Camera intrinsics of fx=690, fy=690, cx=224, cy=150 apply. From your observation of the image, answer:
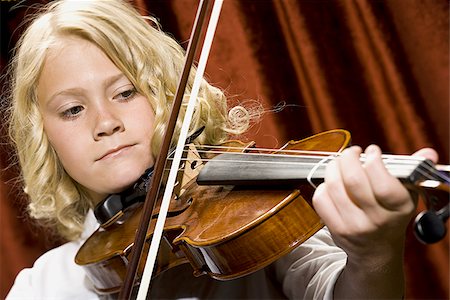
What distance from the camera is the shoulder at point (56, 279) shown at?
990 mm

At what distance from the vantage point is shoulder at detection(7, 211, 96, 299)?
0.99 meters

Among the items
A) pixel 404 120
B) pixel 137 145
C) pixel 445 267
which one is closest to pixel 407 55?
pixel 404 120

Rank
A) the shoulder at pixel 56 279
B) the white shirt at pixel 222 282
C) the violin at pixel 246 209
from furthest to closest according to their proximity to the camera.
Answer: the shoulder at pixel 56 279, the white shirt at pixel 222 282, the violin at pixel 246 209

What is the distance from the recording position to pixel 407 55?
4.07 feet

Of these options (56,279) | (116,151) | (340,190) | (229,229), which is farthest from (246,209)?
(56,279)

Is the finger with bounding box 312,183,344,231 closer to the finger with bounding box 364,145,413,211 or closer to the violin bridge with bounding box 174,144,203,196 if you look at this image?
the finger with bounding box 364,145,413,211

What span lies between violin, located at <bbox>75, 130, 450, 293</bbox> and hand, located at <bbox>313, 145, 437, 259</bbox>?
0.02m

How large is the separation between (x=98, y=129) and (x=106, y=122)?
2cm

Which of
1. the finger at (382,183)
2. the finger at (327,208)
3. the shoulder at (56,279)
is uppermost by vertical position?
the finger at (382,183)

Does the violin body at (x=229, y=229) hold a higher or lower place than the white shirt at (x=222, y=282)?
higher

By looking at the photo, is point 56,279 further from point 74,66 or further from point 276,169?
point 276,169

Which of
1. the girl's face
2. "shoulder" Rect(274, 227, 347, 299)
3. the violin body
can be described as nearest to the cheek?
the girl's face

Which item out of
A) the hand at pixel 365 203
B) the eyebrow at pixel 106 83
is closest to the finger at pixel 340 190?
the hand at pixel 365 203

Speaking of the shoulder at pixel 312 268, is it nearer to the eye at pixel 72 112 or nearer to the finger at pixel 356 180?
the finger at pixel 356 180
